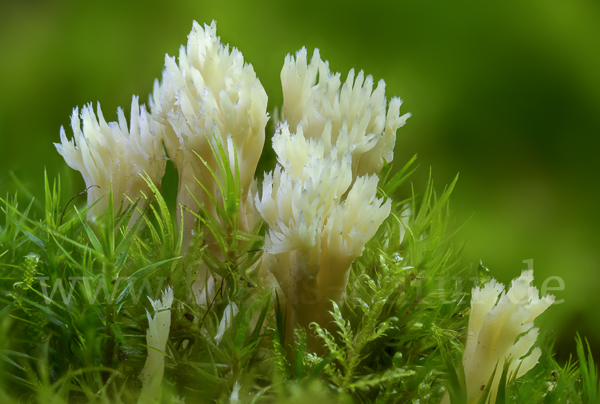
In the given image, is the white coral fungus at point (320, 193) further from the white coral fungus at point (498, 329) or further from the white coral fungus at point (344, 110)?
the white coral fungus at point (498, 329)

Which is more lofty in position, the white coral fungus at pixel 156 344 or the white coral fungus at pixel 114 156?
the white coral fungus at pixel 114 156

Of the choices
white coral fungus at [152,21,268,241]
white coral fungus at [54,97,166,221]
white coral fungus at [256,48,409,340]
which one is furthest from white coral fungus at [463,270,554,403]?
white coral fungus at [54,97,166,221]

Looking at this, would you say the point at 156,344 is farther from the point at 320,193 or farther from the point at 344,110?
the point at 344,110

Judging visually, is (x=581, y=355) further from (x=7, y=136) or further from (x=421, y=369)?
(x=7, y=136)

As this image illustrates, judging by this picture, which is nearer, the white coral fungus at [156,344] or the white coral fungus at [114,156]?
the white coral fungus at [156,344]

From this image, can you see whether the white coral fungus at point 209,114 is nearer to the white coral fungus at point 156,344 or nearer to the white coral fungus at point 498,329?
the white coral fungus at point 156,344

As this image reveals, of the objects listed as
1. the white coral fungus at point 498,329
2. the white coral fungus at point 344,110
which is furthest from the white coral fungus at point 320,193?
the white coral fungus at point 498,329
